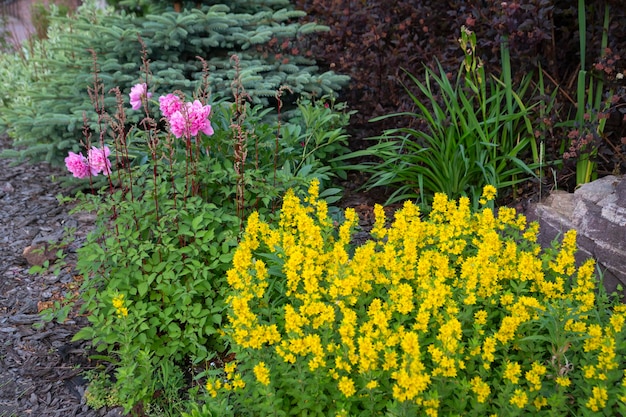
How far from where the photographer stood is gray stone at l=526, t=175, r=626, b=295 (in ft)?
10.3

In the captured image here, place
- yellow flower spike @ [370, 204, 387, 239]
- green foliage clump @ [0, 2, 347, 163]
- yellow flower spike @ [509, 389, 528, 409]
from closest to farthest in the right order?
yellow flower spike @ [509, 389, 528, 409] < yellow flower spike @ [370, 204, 387, 239] < green foliage clump @ [0, 2, 347, 163]

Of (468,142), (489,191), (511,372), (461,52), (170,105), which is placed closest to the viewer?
(511,372)

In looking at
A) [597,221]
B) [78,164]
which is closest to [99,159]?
[78,164]

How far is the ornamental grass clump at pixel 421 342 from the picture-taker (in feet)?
6.95

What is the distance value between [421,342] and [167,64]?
3.38 metres

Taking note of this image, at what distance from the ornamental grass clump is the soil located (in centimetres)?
95

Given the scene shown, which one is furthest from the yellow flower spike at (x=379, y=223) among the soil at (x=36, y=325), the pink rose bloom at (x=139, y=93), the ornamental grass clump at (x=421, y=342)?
the soil at (x=36, y=325)

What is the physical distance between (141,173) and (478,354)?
1976 millimetres

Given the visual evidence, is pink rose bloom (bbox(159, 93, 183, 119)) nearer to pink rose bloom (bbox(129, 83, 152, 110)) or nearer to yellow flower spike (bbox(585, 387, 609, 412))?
pink rose bloom (bbox(129, 83, 152, 110))

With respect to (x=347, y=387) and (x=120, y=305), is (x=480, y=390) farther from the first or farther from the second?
(x=120, y=305)

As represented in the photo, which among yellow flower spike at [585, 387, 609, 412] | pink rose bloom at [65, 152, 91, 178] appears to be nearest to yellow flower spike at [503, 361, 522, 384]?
yellow flower spike at [585, 387, 609, 412]

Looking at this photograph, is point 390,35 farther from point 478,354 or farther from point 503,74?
point 478,354

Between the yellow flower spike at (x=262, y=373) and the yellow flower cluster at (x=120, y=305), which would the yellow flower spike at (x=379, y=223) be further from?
the yellow flower cluster at (x=120, y=305)

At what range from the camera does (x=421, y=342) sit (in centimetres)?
232
